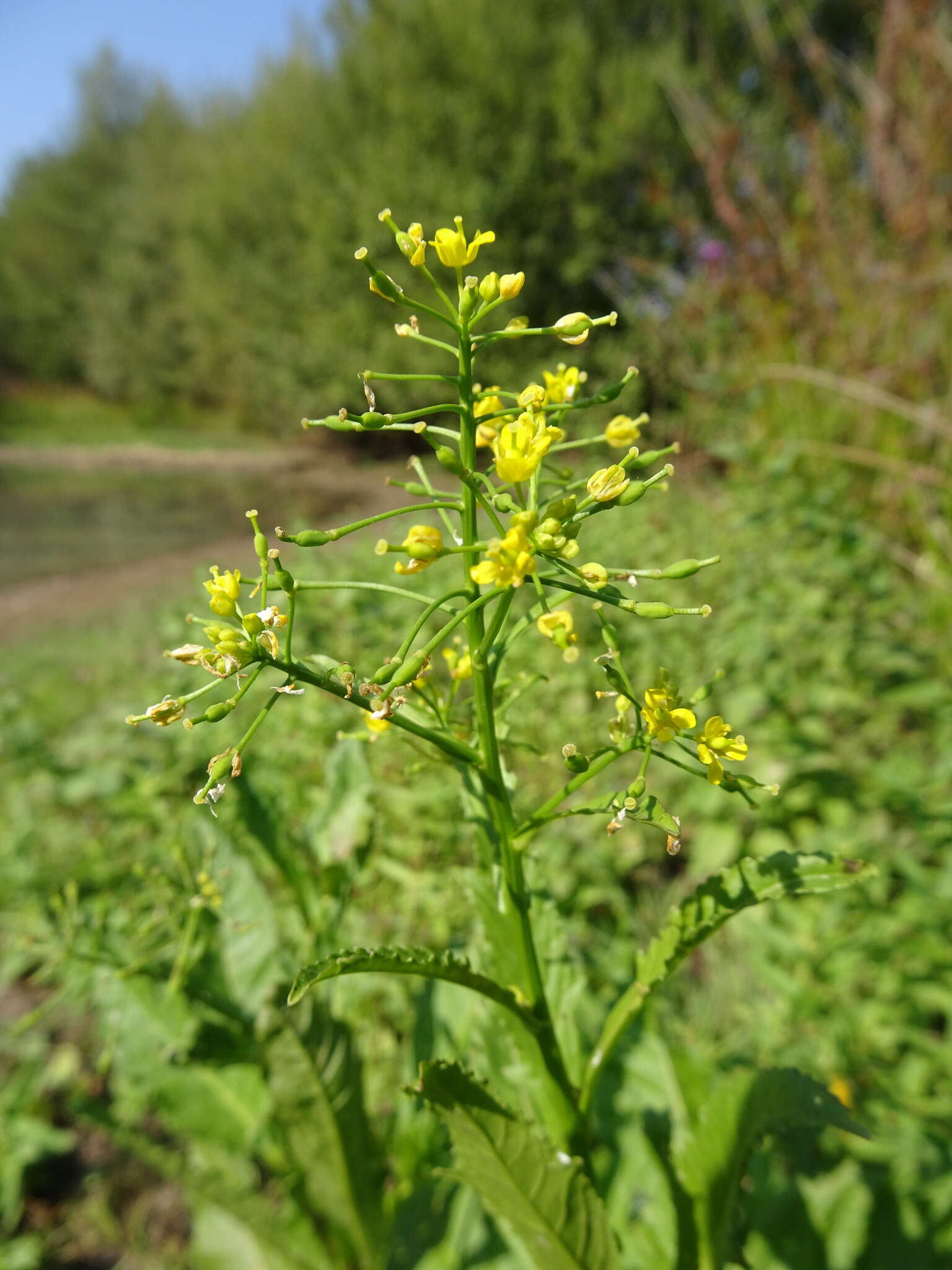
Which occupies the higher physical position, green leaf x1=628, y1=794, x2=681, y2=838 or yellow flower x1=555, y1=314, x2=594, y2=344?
yellow flower x1=555, y1=314, x2=594, y2=344

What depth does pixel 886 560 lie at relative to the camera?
336cm

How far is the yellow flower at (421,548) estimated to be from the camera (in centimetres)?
74

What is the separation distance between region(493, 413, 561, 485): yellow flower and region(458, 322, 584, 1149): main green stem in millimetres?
32

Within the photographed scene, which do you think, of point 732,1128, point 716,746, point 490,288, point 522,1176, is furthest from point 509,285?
point 732,1128

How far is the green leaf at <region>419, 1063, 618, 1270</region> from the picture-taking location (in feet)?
2.67

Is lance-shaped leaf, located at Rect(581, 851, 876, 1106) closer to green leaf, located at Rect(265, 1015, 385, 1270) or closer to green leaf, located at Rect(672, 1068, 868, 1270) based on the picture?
green leaf, located at Rect(672, 1068, 868, 1270)

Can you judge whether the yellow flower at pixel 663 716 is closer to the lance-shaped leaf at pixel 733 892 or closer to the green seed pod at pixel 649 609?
the green seed pod at pixel 649 609

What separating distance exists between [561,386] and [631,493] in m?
0.22

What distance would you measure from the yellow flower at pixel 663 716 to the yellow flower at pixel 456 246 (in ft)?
1.44

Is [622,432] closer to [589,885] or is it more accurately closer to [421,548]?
[421,548]

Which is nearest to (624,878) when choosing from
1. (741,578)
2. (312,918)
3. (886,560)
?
(741,578)

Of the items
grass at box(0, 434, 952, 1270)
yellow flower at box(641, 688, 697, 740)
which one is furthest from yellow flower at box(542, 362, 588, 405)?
grass at box(0, 434, 952, 1270)

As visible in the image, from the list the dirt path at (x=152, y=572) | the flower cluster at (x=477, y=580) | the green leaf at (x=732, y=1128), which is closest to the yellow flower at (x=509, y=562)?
the flower cluster at (x=477, y=580)

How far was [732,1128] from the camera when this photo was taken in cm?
101
